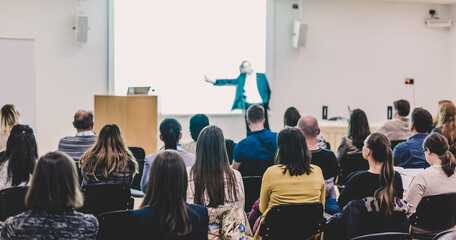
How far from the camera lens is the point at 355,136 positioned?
4.52 m

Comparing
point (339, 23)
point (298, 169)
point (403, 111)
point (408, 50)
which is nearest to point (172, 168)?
point (298, 169)

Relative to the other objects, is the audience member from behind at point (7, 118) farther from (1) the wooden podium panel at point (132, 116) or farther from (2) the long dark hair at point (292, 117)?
(2) the long dark hair at point (292, 117)

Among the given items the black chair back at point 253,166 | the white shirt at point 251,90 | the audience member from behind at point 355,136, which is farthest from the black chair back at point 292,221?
the white shirt at point 251,90

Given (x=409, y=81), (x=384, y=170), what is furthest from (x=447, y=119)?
(x=409, y=81)

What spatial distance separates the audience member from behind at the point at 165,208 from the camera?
2197mm

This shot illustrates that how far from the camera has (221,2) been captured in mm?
7934

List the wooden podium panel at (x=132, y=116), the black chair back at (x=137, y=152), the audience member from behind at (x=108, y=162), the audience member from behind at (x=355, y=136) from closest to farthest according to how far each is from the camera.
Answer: the audience member from behind at (x=108, y=162) < the audience member from behind at (x=355, y=136) < the black chair back at (x=137, y=152) < the wooden podium panel at (x=132, y=116)

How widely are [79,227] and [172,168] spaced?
50 cm

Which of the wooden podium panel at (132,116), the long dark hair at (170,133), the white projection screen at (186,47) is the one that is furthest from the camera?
the white projection screen at (186,47)

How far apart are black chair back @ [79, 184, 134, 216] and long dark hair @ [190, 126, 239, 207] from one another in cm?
57

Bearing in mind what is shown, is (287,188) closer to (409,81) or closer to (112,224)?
(112,224)

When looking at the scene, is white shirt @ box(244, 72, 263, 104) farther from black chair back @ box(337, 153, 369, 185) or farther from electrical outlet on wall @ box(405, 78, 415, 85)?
black chair back @ box(337, 153, 369, 185)

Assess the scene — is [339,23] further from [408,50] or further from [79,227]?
[79,227]

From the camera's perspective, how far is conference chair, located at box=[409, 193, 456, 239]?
116 inches
